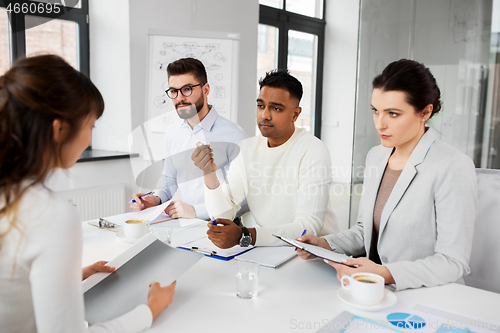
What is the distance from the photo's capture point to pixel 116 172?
133 inches

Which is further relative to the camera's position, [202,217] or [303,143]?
[202,217]

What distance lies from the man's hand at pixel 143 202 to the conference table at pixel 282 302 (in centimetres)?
70

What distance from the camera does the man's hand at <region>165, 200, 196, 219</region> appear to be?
76.8 inches

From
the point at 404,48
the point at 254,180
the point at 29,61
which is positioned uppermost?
the point at 404,48

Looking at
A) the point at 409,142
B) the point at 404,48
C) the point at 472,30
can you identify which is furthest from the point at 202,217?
the point at 472,30

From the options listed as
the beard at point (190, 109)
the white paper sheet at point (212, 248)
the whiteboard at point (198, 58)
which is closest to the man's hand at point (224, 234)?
the white paper sheet at point (212, 248)

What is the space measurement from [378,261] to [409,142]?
475mm

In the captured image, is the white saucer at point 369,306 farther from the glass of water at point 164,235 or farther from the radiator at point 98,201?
the radiator at point 98,201

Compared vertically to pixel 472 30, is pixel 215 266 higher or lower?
lower

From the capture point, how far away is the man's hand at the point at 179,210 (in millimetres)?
1950

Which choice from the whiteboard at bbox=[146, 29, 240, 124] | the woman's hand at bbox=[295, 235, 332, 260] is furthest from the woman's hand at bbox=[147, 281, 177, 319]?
the whiteboard at bbox=[146, 29, 240, 124]

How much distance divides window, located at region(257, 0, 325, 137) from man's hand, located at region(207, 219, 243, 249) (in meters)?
3.49

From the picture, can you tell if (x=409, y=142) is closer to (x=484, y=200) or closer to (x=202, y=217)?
(x=484, y=200)

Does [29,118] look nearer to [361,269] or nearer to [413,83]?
[361,269]
